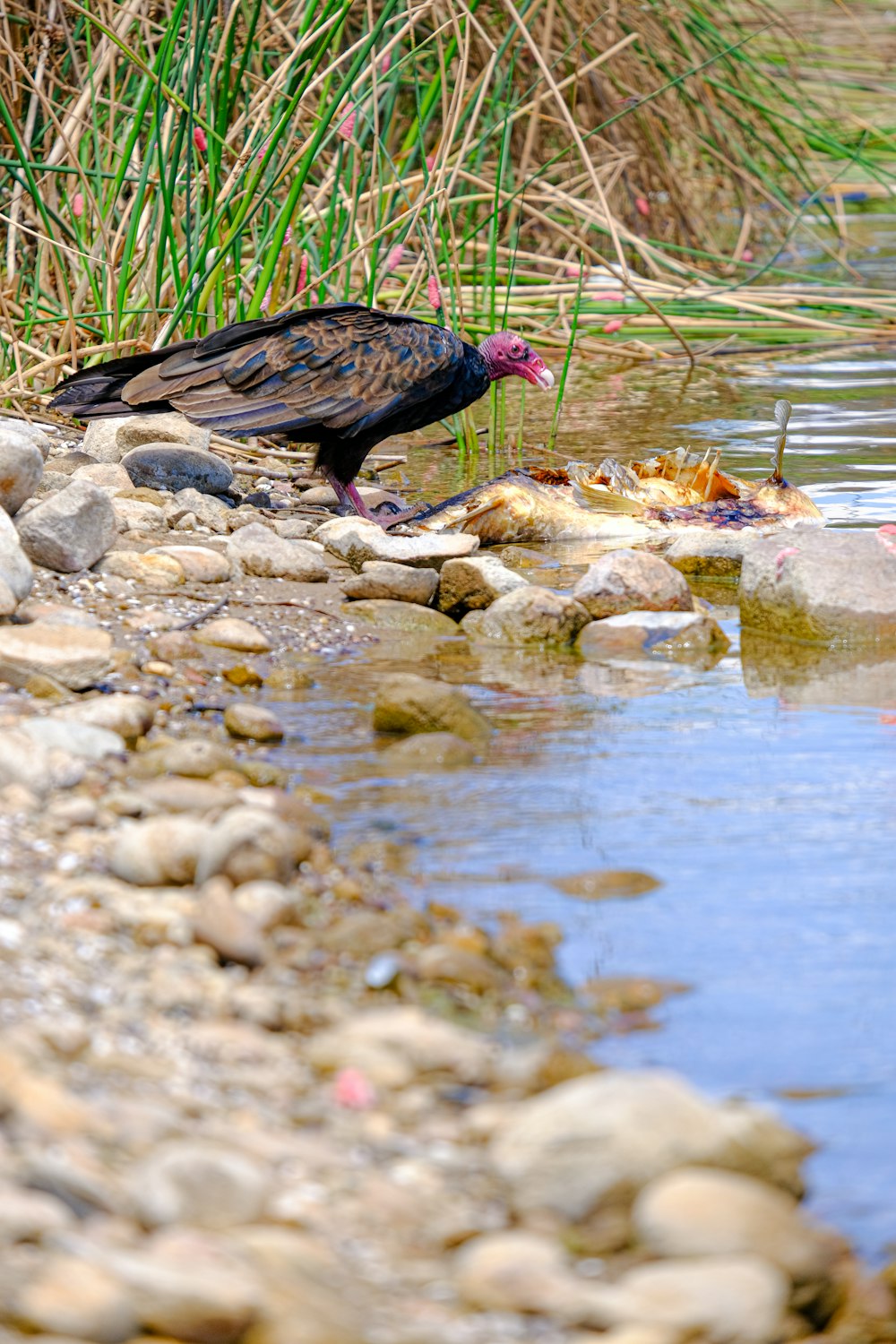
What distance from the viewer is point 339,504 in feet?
17.1

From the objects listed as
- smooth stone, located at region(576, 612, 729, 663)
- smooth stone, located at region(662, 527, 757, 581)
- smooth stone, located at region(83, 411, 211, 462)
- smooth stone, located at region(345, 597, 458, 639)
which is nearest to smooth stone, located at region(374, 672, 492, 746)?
smooth stone, located at region(576, 612, 729, 663)

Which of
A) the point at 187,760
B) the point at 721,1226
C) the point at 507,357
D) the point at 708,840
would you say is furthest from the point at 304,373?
the point at 721,1226

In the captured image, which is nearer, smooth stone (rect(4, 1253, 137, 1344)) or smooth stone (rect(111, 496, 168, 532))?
smooth stone (rect(4, 1253, 137, 1344))

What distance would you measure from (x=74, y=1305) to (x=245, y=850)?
3.20ft

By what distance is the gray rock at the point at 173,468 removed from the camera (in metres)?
4.93

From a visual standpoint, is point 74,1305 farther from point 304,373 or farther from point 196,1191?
point 304,373

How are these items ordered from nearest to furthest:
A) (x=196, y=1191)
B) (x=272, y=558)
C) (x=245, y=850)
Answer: (x=196, y=1191) < (x=245, y=850) < (x=272, y=558)

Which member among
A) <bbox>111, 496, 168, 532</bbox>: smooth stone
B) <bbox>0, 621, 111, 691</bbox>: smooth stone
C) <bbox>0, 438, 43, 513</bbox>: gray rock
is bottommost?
<bbox>0, 621, 111, 691</bbox>: smooth stone

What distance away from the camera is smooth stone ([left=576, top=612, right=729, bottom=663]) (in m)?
3.86

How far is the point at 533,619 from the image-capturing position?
12.9 feet

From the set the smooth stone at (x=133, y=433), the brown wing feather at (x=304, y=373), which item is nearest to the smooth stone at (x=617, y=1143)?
the brown wing feather at (x=304, y=373)

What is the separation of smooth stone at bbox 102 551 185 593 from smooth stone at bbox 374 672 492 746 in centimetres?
99

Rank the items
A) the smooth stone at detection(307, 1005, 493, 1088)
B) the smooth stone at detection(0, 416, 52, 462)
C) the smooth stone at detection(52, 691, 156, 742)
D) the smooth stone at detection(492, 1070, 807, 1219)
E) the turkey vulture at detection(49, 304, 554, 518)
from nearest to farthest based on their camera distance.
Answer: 1. the smooth stone at detection(492, 1070, 807, 1219)
2. the smooth stone at detection(307, 1005, 493, 1088)
3. the smooth stone at detection(52, 691, 156, 742)
4. the smooth stone at detection(0, 416, 52, 462)
5. the turkey vulture at detection(49, 304, 554, 518)

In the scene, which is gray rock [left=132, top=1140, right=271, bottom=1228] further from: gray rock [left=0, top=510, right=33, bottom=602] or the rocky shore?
gray rock [left=0, top=510, right=33, bottom=602]
